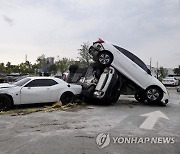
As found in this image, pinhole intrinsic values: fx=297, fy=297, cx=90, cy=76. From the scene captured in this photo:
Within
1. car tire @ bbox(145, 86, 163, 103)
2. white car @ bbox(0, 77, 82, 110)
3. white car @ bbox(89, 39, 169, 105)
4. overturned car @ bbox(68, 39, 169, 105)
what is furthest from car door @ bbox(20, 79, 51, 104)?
car tire @ bbox(145, 86, 163, 103)

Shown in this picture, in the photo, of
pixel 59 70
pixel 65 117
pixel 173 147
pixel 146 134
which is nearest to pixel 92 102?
pixel 65 117

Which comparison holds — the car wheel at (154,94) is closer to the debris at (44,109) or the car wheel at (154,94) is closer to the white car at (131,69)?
the white car at (131,69)

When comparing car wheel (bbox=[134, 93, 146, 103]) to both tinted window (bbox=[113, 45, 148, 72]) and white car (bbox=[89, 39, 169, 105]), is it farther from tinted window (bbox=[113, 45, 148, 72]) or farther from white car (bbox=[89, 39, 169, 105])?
tinted window (bbox=[113, 45, 148, 72])

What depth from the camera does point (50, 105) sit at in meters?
12.6

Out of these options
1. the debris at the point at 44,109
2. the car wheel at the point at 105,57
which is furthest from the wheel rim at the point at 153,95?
the debris at the point at 44,109

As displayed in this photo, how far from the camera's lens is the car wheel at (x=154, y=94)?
45.1ft

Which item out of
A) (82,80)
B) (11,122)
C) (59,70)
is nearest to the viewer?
(11,122)

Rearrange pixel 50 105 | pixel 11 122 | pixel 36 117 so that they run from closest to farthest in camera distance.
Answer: pixel 11 122 → pixel 36 117 → pixel 50 105

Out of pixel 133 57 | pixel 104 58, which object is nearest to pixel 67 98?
pixel 104 58

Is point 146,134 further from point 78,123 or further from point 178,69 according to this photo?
point 178,69

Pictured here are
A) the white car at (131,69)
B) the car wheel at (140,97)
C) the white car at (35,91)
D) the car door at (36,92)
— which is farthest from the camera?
the car wheel at (140,97)

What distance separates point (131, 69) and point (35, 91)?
4.55 m

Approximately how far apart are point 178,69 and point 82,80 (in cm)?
7394

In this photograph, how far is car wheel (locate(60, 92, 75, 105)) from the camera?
Answer: 1284cm
